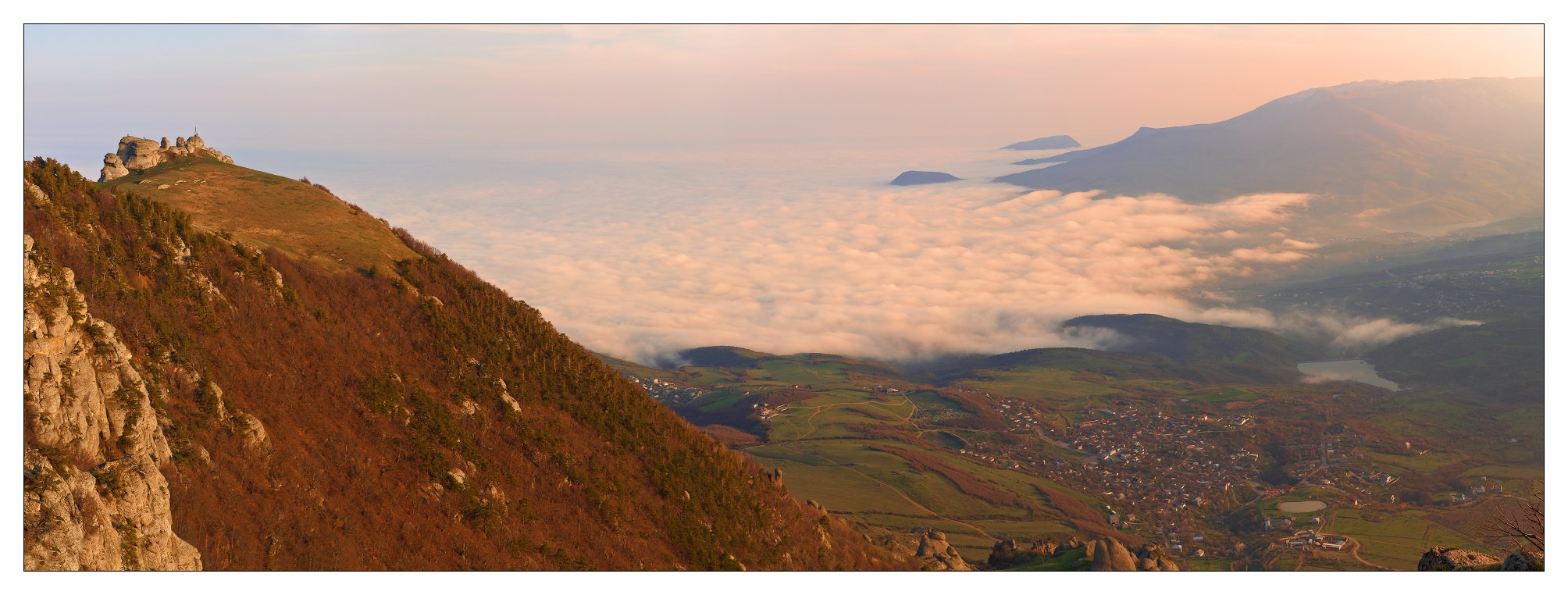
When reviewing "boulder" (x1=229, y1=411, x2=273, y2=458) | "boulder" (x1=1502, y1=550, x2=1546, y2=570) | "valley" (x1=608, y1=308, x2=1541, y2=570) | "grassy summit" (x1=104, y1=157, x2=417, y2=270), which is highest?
"grassy summit" (x1=104, y1=157, x2=417, y2=270)

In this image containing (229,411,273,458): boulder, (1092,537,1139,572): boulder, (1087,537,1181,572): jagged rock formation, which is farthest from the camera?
(1087,537,1181,572): jagged rock formation

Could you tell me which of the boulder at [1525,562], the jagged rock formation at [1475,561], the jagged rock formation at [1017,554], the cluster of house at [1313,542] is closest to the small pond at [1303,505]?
the cluster of house at [1313,542]

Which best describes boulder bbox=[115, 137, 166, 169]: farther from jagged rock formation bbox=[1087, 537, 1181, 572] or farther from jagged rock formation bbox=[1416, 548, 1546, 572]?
jagged rock formation bbox=[1087, 537, 1181, 572]

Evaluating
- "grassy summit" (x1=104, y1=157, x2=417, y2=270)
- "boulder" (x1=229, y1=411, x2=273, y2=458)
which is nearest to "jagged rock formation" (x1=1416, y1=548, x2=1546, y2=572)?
"boulder" (x1=229, y1=411, x2=273, y2=458)

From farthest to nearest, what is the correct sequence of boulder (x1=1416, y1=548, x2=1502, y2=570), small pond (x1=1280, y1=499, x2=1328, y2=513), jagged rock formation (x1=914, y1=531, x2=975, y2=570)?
small pond (x1=1280, y1=499, x2=1328, y2=513)
jagged rock formation (x1=914, y1=531, x2=975, y2=570)
boulder (x1=1416, y1=548, x2=1502, y2=570)

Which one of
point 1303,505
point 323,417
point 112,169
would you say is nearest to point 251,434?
point 323,417

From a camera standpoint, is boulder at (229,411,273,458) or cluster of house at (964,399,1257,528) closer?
boulder at (229,411,273,458)

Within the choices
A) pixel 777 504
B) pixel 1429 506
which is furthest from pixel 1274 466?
pixel 777 504
